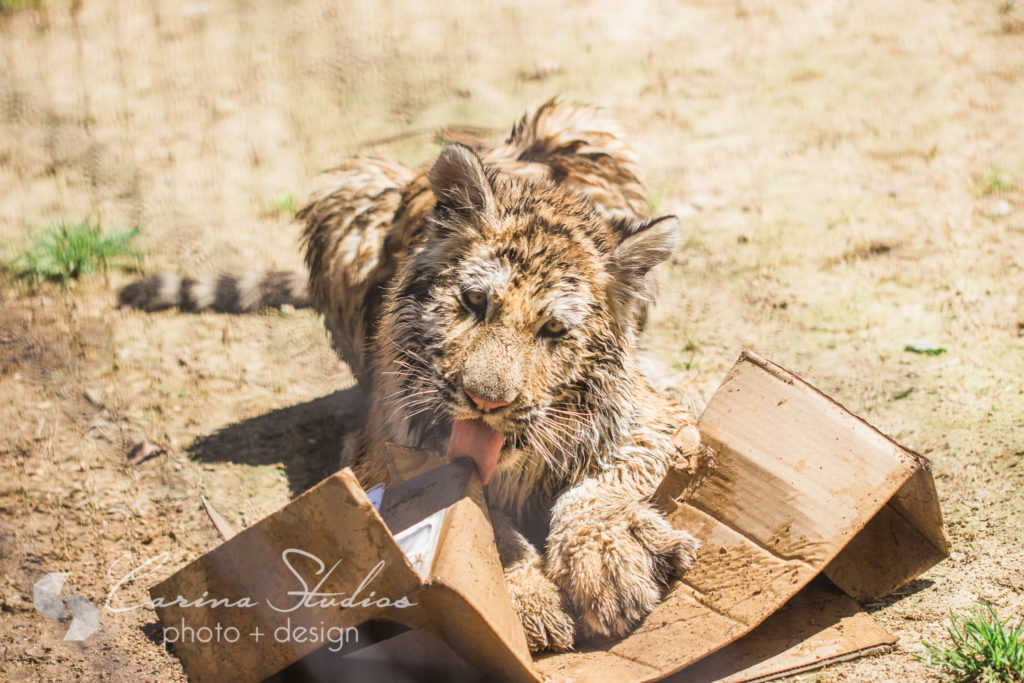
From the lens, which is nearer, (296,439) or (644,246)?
(644,246)

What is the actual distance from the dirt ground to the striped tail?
0.32 ft

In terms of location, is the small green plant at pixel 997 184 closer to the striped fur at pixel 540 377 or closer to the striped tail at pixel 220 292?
the striped fur at pixel 540 377

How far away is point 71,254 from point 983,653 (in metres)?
5.30

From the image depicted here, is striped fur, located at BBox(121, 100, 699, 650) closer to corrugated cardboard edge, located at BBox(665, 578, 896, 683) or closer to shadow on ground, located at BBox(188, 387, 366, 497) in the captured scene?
corrugated cardboard edge, located at BBox(665, 578, 896, 683)

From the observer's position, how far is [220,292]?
17.5 ft

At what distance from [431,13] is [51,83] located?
11.1ft

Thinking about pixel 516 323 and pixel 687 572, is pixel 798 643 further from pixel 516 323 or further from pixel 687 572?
pixel 516 323

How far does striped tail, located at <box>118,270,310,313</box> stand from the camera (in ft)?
17.3

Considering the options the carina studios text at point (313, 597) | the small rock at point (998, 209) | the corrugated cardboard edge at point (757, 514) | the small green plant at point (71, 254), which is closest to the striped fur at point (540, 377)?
the corrugated cardboard edge at point (757, 514)

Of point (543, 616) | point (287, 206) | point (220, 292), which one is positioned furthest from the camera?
point (287, 206)

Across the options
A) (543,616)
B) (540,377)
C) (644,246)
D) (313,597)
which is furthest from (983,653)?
(313,597)

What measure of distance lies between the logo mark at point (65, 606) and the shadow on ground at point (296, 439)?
99 cm

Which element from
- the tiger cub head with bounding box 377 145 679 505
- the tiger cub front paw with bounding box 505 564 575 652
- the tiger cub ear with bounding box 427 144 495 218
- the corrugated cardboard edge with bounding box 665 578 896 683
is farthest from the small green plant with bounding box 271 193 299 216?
the corrugated cardboard edge with bounding box 665 578 896 683

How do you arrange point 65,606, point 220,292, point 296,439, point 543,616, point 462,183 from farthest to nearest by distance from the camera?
1. point 220,292
2. point 296,439
3. point 462,183
4. point 65,606
5. point 543,616
